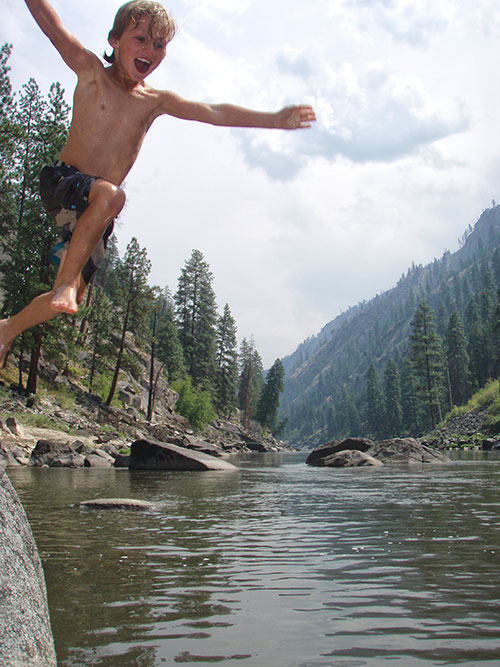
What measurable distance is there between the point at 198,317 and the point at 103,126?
67.8m

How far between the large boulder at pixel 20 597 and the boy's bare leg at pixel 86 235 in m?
1.01

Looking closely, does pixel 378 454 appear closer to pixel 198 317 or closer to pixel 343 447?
pixel 343 447

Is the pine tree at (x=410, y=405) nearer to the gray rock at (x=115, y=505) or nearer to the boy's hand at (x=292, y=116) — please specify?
the gray rock at (x=115, y=505)

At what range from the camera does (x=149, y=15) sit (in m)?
2.90

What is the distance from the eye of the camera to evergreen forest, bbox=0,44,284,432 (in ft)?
85.4

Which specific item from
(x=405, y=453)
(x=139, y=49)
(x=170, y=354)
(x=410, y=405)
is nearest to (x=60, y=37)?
(x=139, y=49)

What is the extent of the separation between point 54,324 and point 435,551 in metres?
24.5

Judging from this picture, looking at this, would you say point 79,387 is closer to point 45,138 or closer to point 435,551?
point 45,138

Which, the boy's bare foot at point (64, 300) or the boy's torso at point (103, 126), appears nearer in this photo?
the boy's bare foot at point (64, 300)

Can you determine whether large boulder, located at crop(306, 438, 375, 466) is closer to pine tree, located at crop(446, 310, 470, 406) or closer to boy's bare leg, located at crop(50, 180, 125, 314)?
boy's bare leg, located at crop(50, 180, 125, 314)

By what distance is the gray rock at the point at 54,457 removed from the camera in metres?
17.3

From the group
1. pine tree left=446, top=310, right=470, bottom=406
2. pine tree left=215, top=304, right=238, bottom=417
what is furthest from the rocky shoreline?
pine tree left=446, top=310, right=470, bottom=406

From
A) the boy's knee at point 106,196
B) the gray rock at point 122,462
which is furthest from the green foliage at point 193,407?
the boy's knee at point 106,196

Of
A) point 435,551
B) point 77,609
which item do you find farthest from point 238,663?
point 435,551
